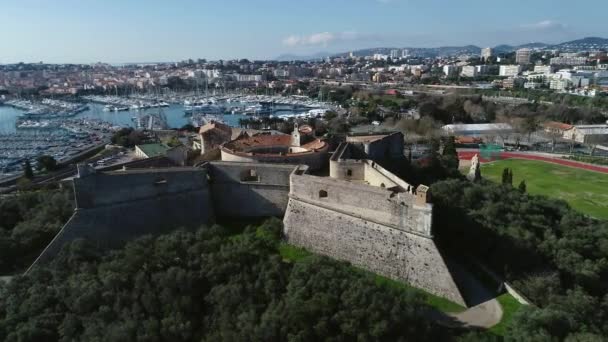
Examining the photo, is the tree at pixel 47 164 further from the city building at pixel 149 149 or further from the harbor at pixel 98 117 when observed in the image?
the city building at pixel 149 149

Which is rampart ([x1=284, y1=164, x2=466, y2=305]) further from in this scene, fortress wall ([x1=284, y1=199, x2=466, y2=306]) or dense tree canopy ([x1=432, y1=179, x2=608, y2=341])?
dense tree canopy ([x1=432, y1=179, x2=608, y2=341])

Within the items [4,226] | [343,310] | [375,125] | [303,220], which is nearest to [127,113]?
[375,125]

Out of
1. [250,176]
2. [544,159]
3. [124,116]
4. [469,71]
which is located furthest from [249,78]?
[250,176]

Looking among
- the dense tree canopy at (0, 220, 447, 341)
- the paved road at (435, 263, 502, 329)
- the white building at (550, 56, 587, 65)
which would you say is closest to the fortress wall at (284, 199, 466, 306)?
the paved road at (435, 263, 502, 329)

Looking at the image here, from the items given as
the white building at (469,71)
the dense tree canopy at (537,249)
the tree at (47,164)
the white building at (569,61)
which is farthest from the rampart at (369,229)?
the white building at (569,61)

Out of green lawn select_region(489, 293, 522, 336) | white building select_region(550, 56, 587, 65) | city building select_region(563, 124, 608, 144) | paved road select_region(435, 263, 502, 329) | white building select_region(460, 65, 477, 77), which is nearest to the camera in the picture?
green lawn select_region(489, 293, 522, 336)

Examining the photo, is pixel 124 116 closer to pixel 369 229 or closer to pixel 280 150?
pixel 280 150
